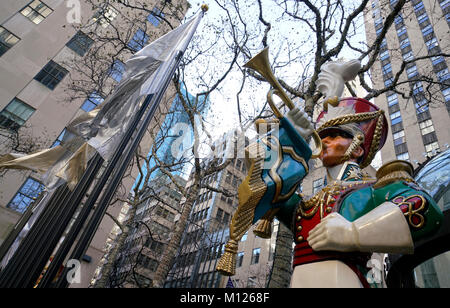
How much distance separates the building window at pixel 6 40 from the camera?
13959 mm

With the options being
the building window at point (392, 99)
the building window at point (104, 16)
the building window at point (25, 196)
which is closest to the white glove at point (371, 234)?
the building window at point (104, 16)

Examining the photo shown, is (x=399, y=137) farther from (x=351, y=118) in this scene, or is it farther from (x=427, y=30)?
(x=351, y=118)

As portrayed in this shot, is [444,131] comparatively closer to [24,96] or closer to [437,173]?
[437,173]

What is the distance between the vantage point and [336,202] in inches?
87.2

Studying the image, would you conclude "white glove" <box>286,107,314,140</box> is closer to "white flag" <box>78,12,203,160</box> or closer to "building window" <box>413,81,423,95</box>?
"white flag" <box>78,12,203,160</box>

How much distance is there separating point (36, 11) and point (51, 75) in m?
3.52

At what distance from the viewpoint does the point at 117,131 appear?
10.2ft

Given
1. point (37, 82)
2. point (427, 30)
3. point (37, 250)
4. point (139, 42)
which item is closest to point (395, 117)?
point (427, 30)

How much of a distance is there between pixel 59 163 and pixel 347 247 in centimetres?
371

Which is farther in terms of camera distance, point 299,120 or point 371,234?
point 299,120

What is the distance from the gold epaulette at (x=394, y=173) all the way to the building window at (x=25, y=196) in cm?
1388

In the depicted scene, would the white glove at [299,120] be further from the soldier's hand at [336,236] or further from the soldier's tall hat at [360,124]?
the soldier's hand at [336,236]

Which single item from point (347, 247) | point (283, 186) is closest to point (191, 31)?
point (283, 186)

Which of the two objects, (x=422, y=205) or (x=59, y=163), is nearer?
(x=422, y=205)
